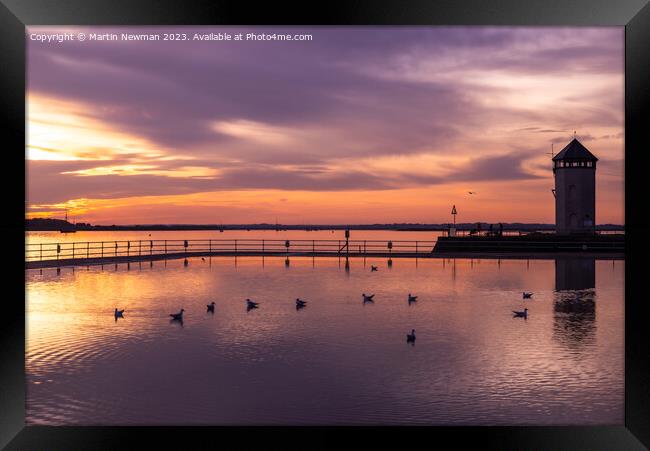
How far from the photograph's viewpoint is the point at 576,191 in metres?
→ 57.8

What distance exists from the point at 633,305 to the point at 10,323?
7.55 meters

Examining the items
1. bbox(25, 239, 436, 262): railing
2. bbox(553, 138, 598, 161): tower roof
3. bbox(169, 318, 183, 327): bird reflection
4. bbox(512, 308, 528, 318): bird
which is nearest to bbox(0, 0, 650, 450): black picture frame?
bbox(169, 318, 183, 327): bird reflection

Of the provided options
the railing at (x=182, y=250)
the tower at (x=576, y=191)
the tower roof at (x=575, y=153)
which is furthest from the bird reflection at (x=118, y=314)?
the tower roof at (x=575, y=153)

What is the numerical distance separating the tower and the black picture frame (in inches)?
2121

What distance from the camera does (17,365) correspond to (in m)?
7.05

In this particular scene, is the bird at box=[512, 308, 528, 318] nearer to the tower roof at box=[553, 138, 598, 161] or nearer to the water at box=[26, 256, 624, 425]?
the water at box=[26, 256, 624, 425]

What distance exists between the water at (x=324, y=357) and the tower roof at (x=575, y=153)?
38469 millimetres

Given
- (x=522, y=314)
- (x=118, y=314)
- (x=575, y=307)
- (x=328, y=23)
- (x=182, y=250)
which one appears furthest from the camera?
(x=182, y=250)

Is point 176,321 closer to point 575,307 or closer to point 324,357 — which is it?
point 324,357

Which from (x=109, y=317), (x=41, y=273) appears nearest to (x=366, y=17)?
(x=109, y=317)

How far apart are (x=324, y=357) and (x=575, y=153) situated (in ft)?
179

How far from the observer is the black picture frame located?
6867 millimetres

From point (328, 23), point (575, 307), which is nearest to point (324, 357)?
point (328, 23)

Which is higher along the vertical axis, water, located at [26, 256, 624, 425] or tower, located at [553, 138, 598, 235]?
tower, located at [553, 138, 598, 235]
